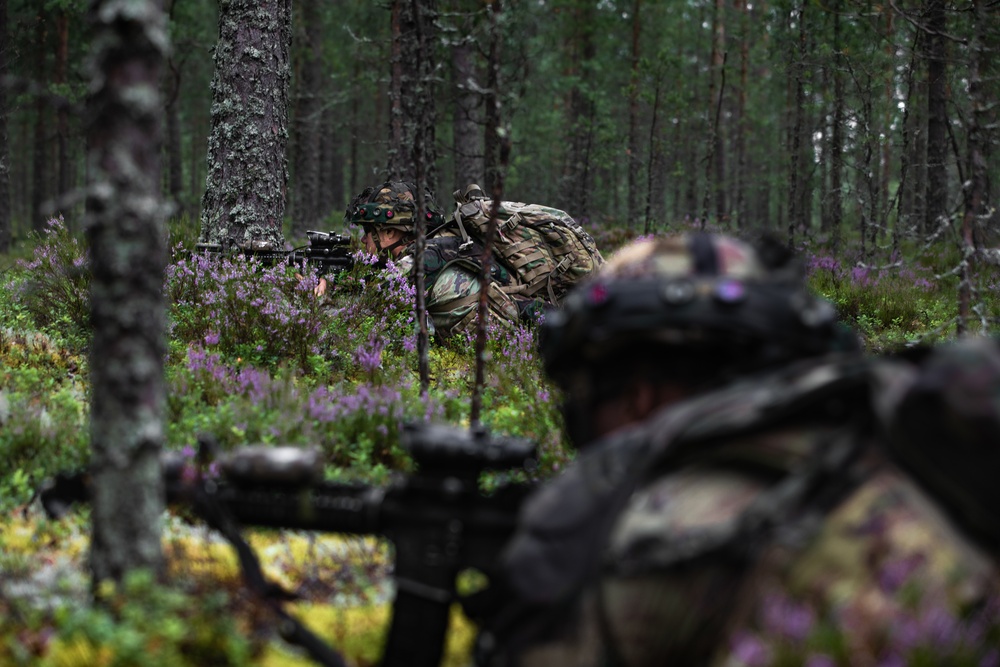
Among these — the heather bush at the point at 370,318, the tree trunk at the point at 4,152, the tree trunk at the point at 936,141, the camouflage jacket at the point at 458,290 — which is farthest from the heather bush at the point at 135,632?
the tree trunk at the point at 4,152

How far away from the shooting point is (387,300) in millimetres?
6984

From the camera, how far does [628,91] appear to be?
16.3 meters

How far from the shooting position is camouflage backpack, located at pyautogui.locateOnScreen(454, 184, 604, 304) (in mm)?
7652

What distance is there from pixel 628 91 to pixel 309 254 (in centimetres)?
1104

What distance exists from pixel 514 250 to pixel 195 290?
114 inches

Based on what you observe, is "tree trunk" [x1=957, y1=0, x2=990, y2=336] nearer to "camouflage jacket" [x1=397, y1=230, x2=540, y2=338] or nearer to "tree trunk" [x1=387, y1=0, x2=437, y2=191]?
"camouflage jacket" [x1=397, y1=230, x2=540, y2=338]

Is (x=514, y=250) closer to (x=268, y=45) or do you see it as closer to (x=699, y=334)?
(x=268, y=45)

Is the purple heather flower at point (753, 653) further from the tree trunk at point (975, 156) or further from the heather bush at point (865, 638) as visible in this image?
the tree trunk at point (975, 156)

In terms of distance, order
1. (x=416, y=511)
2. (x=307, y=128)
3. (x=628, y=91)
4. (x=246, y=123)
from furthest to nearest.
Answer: (x=307, y=128), (x=628, y=91), (x=246, y=123), (x=416, y=511)

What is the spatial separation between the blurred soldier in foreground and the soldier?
526 centimetres

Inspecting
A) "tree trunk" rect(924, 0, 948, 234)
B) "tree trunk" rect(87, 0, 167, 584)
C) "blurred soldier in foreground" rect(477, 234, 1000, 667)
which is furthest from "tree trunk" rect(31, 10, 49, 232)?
"blurred soldier in foreground" rect(477, 234, 1000, 667)

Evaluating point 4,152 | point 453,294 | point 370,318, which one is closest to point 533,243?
point 453,294

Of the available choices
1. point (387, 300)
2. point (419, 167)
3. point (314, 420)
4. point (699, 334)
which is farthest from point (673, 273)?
point (387, 300)

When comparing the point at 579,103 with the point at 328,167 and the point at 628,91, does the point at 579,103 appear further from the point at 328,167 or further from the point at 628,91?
the point at 328,167
